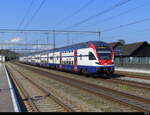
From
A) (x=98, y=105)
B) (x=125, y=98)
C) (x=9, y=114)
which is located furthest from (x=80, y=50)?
(x=9, y=114)

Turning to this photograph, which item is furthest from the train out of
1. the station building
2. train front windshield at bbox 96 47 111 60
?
the station building

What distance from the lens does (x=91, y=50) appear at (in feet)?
82.2

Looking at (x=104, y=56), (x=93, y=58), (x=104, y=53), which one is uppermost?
(x=104, y=53)

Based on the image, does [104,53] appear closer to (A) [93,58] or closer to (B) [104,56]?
(B) [104,56]

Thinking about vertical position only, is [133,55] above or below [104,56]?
above

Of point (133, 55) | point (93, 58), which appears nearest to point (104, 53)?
point (93, 58)

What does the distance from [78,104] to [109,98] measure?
2040 millimetres

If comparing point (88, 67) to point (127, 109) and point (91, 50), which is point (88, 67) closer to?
point (91, 50)

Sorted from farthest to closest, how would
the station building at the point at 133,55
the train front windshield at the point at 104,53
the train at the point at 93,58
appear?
1. the station building at the point at 133,55
2. the train front windshield at the point at 104,53
3. the train at the point at 93,58

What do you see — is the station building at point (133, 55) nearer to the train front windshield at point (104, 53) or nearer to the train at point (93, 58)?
the train at point (93, 58)

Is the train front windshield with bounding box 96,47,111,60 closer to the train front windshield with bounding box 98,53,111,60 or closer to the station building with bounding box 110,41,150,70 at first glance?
the train front windshield with bounding box 98,53,111,60

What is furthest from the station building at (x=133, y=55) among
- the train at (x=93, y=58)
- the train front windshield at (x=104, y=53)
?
the train front windshield at (x=104, y=53)

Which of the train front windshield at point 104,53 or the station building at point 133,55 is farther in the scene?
the station building at point 133,55

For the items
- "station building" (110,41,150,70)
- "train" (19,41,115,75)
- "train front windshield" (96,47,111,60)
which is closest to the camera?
"train" (19,41,115,75)
